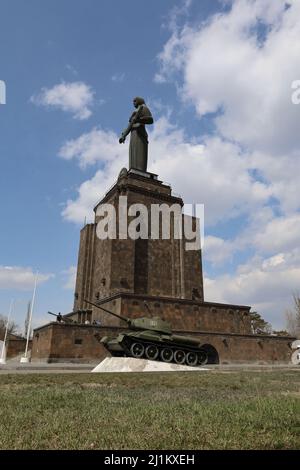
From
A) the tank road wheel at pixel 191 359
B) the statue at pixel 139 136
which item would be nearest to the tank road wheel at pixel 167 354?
the tank road wheel at pixel 191 359

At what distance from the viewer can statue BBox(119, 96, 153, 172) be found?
3791cm

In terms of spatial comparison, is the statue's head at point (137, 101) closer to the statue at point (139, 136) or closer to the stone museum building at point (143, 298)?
the statue at point (139, 136)

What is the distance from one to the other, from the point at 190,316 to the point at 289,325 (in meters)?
42.4

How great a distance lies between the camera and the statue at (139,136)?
1492 inches

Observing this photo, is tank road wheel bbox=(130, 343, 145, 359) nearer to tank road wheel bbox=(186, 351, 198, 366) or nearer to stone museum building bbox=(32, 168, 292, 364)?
tank road wheel bbox=(186, 351, 198, 366)

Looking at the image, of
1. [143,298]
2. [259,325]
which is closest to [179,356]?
[143,298]

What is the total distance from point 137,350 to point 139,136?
963 inches

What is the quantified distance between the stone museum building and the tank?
4.68 meters

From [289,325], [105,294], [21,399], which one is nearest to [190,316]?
[105,294]

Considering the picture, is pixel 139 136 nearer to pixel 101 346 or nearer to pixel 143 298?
pixel 143 298

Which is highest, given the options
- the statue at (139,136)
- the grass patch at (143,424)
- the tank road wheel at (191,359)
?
the statue at (139,136)

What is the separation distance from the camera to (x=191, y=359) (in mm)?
22266

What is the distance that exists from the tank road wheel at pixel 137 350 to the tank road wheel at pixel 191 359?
3.16m
